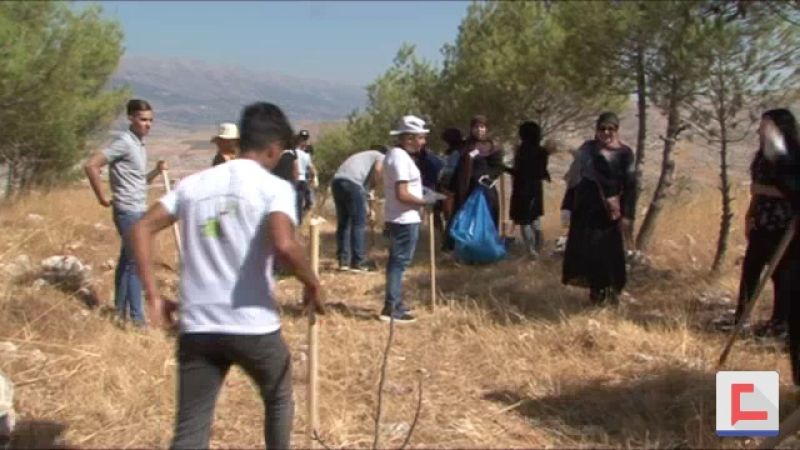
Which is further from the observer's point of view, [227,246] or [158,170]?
[158,170]

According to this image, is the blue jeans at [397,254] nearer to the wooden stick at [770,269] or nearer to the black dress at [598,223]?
the black dress at [598,223]

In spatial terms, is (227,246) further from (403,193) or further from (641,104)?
(641,104)

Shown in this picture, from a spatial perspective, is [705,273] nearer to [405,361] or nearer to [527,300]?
[527,300]

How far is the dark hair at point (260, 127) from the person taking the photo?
299 cm

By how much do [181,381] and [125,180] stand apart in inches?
109

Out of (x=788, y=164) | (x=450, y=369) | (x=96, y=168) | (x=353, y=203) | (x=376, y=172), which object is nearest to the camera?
(x=788, y=164)

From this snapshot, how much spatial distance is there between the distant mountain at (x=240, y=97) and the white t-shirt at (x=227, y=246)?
44 centimetres

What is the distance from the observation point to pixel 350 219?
858cm

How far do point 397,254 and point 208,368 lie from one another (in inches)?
127

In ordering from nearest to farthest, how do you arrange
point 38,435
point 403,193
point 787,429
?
point 787,429, point 38,435, point 403,193

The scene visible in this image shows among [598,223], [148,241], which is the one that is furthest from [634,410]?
[148,241]

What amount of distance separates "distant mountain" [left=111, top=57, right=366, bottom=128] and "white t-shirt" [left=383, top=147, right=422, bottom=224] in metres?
0.72

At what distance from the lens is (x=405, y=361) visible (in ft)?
17.5

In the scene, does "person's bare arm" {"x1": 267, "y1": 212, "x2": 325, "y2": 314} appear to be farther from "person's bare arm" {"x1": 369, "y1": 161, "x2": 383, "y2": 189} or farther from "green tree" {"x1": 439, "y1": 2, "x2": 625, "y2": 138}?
"green tree" {"x1": 439, "y1": 2, "x2": 625, "y2": 138}
